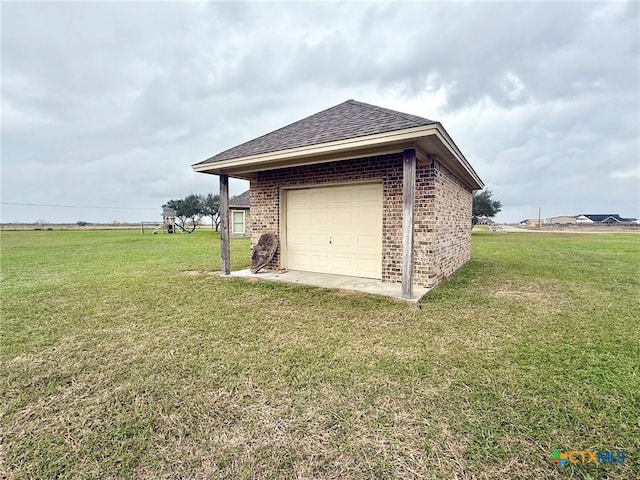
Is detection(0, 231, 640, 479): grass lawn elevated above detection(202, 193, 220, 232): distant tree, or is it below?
below

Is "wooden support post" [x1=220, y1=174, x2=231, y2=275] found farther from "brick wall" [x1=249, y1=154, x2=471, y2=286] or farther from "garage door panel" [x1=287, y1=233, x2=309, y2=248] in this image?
"garage door panel" [x1=287, y1=233, x2=309, y2=248]

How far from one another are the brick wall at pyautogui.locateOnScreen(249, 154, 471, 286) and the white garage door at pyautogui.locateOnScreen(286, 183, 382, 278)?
0.25m

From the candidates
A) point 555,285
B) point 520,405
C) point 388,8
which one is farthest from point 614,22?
point 520,405

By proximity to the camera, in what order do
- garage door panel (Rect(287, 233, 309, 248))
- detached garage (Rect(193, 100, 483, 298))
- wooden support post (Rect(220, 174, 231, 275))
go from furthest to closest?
garage door panel (Rect(287, 233, 309, 248)) < wooden support post (Rect(220, 174, 231, 275)) < detached garage (Rect(193, 100, 483, 298))

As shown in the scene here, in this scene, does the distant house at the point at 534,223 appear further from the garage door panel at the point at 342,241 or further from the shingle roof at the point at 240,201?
the garage door panel at the point at 342,241

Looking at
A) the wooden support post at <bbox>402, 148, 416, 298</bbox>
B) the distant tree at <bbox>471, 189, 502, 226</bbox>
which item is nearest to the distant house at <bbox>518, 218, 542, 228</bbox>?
the distant tree at <bbox>471, 189, 502, 226</bbox>

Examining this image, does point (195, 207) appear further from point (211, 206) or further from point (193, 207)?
point (211, 206)

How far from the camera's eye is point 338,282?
6156 mm

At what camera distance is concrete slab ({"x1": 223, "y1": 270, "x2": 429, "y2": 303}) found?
17.3 ft

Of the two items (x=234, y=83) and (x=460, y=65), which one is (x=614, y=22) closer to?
(x=460, y=65)

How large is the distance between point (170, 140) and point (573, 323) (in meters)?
34.4

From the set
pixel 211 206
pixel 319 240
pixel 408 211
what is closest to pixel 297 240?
pixel 319 240

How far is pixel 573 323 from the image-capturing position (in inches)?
151

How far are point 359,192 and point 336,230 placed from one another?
1059mm
